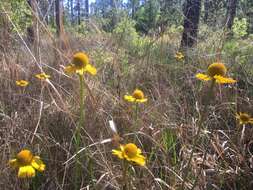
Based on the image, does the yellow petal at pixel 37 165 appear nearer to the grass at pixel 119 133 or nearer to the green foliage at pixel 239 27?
the grass at pixel 119 133

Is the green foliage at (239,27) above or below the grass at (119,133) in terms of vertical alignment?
above

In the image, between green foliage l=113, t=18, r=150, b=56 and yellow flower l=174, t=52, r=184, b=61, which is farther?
green foliage l=113, t=18, r=150, b=56

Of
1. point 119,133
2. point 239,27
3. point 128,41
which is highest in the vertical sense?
point 239,27

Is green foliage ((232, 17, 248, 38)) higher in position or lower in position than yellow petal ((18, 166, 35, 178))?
higher

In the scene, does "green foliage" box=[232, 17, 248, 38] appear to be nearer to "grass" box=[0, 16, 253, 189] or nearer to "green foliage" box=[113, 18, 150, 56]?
"green foliage" box=[113, 18, 150, 56]

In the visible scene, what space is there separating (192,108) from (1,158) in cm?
113

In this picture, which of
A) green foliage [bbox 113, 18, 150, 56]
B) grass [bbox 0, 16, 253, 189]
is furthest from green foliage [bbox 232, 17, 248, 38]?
grass [bbox 0, 16, 253, 189]

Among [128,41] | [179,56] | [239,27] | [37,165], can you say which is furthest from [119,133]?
[239,27]

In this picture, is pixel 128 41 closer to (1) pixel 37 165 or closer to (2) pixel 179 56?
(2) pixel 179 56

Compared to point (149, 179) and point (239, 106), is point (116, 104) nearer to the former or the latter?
point (149, 179)

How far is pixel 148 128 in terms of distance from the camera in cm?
166

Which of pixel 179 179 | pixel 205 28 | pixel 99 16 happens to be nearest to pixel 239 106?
pixel 179 179

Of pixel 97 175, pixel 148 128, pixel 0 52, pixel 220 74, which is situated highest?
pixel 220 74

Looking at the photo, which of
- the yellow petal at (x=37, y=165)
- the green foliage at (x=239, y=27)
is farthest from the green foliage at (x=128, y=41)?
the yellow petal at (x=37, y=165)
